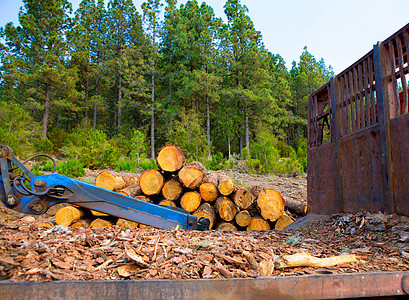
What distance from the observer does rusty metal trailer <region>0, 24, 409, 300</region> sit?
1.51 meters

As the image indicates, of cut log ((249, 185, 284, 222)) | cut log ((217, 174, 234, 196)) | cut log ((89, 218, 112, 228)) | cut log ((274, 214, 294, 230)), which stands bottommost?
cut log ((274, 214, 294, 230))

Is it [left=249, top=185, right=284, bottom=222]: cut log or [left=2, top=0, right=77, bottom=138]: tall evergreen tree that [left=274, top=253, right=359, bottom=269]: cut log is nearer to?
[left=249, top=185, right=284, bottom=222]: cut log

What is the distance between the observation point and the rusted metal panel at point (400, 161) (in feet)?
8.21

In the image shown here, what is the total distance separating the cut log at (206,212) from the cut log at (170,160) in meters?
0.86

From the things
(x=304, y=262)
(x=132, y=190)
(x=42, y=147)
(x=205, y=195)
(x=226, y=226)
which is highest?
(x=42, y=147)

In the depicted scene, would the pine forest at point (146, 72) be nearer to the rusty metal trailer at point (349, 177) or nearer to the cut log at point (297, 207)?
the cut log at point (297, 207)

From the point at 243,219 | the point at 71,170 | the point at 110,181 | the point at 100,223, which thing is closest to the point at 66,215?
the point at 100,223

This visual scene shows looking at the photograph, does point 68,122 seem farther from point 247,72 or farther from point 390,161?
point 390,161

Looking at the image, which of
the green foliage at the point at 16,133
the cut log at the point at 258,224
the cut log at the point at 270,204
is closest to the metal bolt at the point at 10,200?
the cut log at the point at 258,224

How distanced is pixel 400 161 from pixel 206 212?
323 centimetres

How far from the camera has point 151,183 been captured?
16.9 ft

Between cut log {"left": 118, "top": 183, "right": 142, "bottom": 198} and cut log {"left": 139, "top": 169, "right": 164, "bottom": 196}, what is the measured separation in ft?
0.41

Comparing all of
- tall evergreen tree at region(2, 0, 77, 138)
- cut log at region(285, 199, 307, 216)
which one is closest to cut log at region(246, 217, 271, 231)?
cut log at region(285, 199, 307, 216)

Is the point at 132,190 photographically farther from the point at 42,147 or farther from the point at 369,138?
A: the point at 42,147
